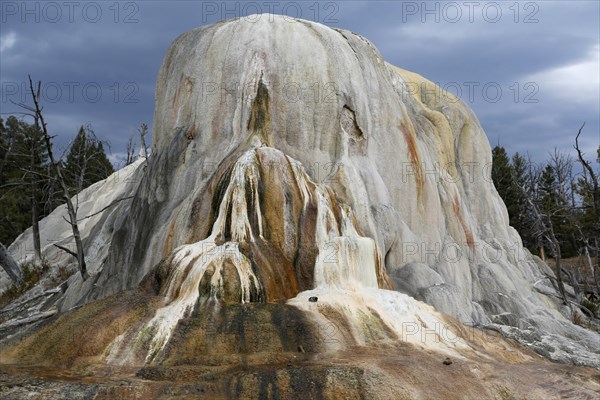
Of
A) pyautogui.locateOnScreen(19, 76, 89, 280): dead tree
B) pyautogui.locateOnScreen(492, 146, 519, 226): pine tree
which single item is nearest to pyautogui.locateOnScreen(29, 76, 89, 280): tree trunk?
pyautogui.locateOnScreen(19, 76, 89, 280): dead tree

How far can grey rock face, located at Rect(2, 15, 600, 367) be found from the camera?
13.2 m

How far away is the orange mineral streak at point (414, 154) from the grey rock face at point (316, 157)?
0.03 m

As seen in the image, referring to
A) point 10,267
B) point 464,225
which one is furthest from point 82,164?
point 464,225

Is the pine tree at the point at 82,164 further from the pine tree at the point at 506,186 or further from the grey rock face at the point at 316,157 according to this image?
the pine tree at the point at 506,186

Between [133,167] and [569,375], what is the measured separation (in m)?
20.1

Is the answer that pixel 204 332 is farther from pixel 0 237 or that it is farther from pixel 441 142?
pixel 0 237

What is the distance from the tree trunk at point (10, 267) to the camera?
18922 millimetres

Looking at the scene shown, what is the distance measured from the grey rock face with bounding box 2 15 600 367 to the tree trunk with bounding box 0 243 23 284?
11.3 ft

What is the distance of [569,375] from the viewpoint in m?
9.42

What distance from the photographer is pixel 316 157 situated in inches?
549

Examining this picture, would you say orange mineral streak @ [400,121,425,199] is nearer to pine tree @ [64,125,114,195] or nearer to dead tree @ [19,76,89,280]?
dead tree @ [19,76,89,280]

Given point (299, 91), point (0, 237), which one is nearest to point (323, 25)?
point (299, 91)

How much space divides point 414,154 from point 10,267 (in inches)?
462

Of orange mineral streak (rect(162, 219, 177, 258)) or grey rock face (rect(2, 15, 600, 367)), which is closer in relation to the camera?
orange mineral streak (rect(162, 219, 177, 258))
